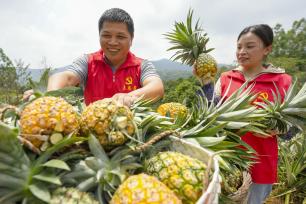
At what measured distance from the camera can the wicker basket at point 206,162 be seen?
1040 mm

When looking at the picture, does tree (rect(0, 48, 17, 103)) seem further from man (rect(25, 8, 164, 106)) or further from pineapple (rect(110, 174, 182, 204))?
pineapple (rect(110, 174, 182, 204))

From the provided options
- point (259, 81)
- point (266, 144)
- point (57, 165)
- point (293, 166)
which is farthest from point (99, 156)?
point (293, 166)

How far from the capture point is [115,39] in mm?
2662

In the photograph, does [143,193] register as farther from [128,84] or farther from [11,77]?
[11,77]

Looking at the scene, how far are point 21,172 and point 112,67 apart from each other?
6.62 ft

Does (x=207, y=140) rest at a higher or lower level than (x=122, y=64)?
lower

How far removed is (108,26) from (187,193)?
6.07ft

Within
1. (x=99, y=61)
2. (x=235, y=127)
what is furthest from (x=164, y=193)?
(x=99, y=61)

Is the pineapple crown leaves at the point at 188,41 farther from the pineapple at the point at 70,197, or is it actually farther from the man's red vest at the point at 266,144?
the pineapple at the point at 70,197

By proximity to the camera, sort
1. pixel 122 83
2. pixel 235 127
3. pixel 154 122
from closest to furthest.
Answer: pixel 154 122
pixel 235 127
pixel 122 83

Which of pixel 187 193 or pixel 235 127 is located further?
pixel 235 127

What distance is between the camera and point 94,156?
1258 mm

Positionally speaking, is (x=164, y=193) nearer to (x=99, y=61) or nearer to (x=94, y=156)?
(x=94, y=156)

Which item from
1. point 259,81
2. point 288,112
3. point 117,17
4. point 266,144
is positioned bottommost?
point 266,144
